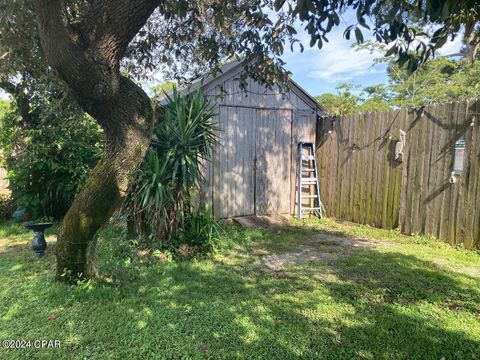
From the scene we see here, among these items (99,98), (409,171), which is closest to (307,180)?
(409,171)

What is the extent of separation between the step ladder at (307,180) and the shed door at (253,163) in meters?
0.27

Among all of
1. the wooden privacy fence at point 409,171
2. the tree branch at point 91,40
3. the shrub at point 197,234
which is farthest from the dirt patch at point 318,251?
the tree branch at point 91,40

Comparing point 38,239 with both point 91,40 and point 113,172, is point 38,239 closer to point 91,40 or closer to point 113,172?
point 113,172

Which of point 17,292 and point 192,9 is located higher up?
point 192,9

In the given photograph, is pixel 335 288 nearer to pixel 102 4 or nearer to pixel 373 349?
pixel 373 349

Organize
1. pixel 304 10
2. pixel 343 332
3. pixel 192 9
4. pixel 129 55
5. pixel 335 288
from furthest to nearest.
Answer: pixel 129 55 < pixel 192 9 < pixel 335 288 < pixel 343 332 < pixel 304 10

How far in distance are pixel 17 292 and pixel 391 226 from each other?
228 inches

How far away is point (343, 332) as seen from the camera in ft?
8.74

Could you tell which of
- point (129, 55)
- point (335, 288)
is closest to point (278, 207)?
point (335, 288)

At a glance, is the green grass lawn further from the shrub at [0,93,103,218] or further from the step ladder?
the step ladder

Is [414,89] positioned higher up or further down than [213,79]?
higher up

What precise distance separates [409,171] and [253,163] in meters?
2.99

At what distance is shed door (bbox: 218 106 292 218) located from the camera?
6.64m

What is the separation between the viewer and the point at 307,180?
7.63 m
